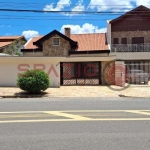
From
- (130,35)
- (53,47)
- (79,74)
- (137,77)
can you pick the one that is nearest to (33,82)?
(79,74)

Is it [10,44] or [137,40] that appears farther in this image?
[10,44]

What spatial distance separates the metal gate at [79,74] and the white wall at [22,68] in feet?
6.35

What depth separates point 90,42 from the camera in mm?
33344

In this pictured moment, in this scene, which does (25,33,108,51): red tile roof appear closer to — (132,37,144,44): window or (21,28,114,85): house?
(21,28,114,85): house

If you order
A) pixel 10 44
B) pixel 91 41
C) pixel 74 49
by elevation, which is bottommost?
pixel 74 49

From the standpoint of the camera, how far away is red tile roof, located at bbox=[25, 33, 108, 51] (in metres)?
31.8

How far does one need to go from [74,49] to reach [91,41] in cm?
277

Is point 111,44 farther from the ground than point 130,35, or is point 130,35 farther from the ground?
point 130,35

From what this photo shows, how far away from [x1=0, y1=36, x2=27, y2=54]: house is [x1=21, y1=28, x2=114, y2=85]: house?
345cm

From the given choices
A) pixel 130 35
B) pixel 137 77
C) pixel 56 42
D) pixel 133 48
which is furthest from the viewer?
pixel 130 35
